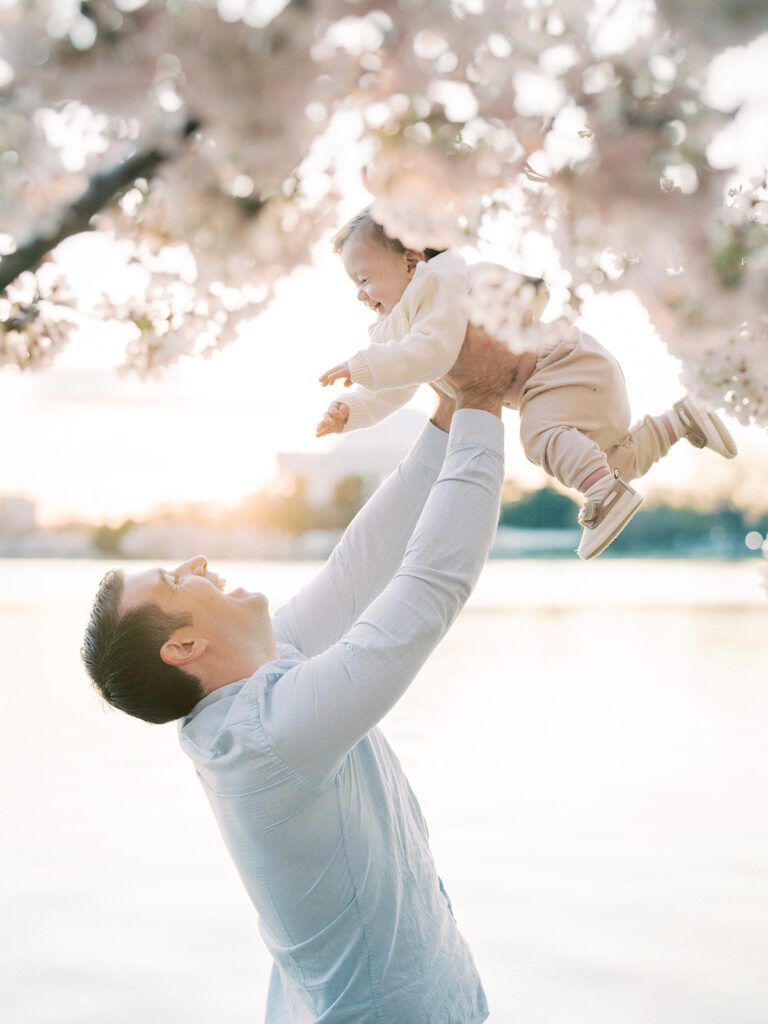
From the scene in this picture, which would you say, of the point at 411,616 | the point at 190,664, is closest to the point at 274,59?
the point at 411,616

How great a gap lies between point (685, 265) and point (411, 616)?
1.87ft

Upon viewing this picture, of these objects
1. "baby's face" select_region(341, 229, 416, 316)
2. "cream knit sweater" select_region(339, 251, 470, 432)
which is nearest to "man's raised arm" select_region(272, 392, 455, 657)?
"cream knit sweater" select_region(339, 251, 470, 432)

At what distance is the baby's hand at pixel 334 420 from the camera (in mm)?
1923

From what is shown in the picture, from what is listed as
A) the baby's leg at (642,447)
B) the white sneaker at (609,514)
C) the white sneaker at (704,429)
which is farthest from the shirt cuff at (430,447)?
the white sneaker at (704,429)

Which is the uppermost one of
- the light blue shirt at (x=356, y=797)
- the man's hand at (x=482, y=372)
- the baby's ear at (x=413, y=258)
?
the baby's ear at (x=413, y=258)

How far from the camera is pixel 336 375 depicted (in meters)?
1.90

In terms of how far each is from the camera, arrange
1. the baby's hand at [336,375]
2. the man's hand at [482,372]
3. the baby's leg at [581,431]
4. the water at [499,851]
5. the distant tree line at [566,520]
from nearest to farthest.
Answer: the man's hand at [482,372]
the baby's hand at [336,375]
the baby's leg at [581,431]
the water at [499,851]
the distant tree line at [566,520]

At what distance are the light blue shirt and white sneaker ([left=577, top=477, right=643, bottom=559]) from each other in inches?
18.2

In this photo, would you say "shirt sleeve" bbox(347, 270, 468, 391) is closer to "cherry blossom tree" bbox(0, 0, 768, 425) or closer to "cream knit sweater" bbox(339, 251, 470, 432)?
"cream knit sweater" bbox(339, 251, 470, 432)

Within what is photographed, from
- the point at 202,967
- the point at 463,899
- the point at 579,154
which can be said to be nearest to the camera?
the point at 579,154

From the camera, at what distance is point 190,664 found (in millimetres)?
1673

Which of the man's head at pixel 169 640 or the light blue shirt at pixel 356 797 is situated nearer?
the light blue shirt at pixel 356 797

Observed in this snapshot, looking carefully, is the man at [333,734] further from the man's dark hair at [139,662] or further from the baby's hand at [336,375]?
the baby's hand at [336,375]

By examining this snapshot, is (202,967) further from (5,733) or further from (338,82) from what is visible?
(5,733)
